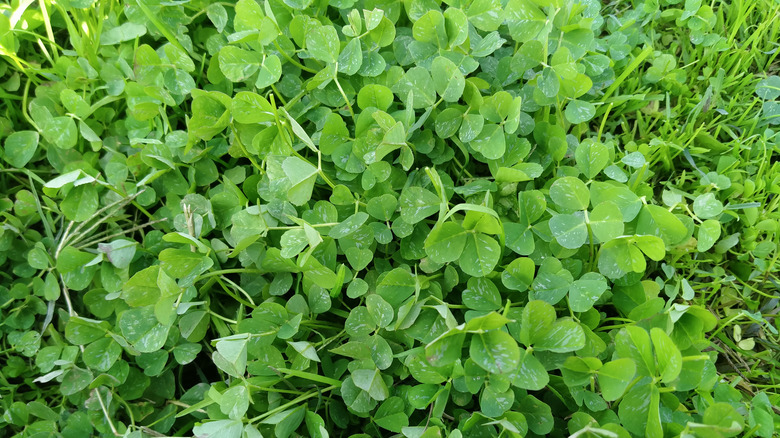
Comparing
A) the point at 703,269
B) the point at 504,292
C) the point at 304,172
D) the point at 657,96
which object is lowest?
the point at 703,269

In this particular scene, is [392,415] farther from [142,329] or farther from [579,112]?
[579,112]

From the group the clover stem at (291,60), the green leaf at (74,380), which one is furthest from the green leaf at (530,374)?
the green leaf at (74,380)

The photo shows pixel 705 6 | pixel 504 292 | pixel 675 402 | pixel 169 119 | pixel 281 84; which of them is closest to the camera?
pixel 675 402

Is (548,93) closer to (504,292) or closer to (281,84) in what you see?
(504,292)

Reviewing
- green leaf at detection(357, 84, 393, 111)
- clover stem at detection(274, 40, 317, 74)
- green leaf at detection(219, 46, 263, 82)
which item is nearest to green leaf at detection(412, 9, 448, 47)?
green leaf at detection(357, 84, 393, 111)

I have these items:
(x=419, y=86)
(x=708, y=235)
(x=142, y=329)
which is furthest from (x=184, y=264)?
(x=708, y=235)

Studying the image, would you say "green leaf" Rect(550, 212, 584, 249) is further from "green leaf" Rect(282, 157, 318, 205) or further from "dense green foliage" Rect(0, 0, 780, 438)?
"green leaf" Rect(282, 157, 318, 205)

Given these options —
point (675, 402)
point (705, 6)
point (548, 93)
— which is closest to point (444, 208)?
point (548, 93)
